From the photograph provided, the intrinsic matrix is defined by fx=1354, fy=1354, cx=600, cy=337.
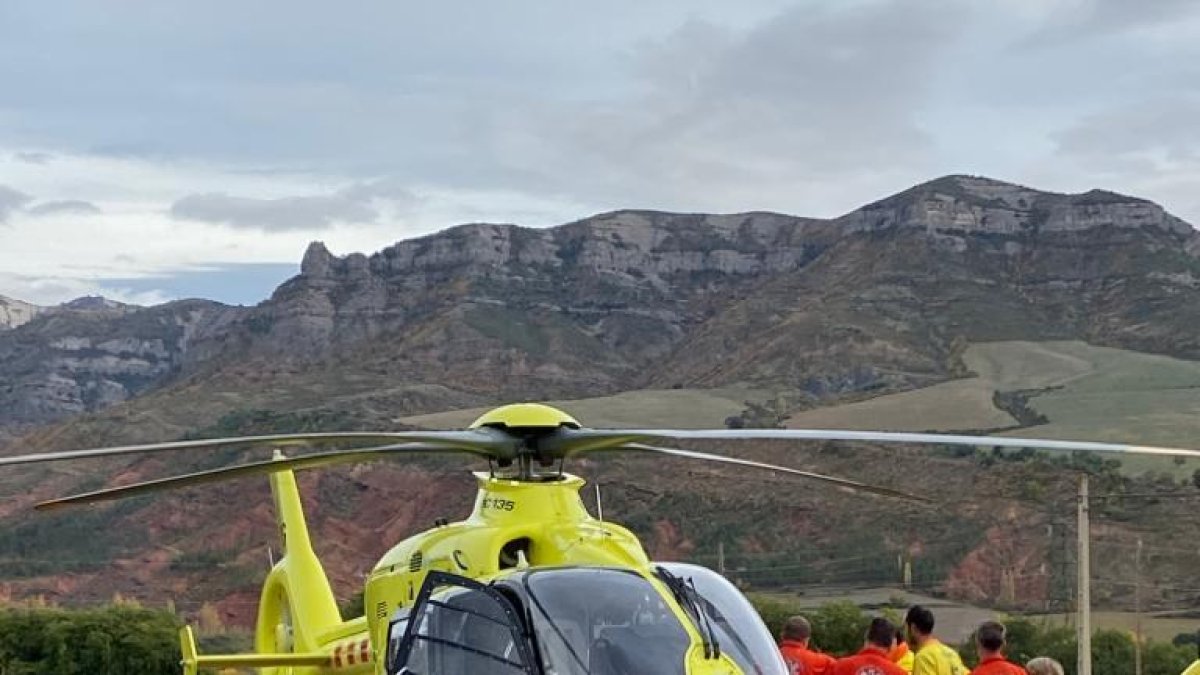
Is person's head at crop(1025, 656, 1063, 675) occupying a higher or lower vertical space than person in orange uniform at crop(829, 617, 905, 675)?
higher

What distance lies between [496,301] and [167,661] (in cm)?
11009

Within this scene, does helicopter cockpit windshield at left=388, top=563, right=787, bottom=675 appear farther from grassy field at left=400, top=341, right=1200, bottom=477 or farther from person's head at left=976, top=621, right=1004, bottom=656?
grassy field at left=400, top=341, right=1200, bottom=477

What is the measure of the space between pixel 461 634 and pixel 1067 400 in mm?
85690

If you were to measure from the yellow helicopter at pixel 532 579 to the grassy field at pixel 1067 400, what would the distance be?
2285 inches

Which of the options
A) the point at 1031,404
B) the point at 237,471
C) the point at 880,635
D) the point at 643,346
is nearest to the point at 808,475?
the point at 880,635

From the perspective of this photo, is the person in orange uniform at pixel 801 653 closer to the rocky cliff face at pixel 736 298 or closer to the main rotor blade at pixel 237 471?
the main rotor blade at pixel 237 471

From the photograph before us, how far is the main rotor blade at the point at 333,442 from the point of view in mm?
8602

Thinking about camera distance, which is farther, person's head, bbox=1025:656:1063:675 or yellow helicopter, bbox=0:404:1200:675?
person's head, bbox=1025:656:1063:675

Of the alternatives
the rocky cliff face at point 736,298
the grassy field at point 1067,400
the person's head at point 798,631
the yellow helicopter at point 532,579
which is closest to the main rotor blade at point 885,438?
the yellow helicopter at point 532,579

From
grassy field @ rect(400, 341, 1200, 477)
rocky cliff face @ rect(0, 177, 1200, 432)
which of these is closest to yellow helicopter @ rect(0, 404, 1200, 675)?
grassy field @ rect(400, 341, 1200, 477)

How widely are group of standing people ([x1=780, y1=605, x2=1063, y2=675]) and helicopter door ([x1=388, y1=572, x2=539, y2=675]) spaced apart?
296 centimetres

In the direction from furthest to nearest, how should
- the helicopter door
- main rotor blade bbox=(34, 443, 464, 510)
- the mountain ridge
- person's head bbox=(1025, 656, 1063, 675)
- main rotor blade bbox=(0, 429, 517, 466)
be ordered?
1. the mountain ridge
2. person's head bbox=(1025, 656, 1063, 675)
3. main rotor blade bbox=(34, 443, 464, 510)
4. main rotor blade bbox=(0, 429, 517, 466)
5. the helicopter door

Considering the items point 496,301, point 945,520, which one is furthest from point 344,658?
point 496,301

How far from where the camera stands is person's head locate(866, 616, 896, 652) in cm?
1050
